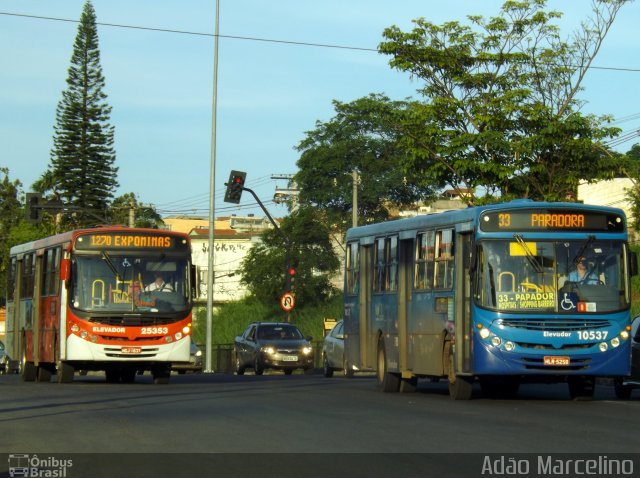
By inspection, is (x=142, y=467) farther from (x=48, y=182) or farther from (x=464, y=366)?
(x=48, y=182)

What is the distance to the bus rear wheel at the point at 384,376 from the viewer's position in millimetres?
23328

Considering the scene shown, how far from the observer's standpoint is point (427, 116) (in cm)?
3322

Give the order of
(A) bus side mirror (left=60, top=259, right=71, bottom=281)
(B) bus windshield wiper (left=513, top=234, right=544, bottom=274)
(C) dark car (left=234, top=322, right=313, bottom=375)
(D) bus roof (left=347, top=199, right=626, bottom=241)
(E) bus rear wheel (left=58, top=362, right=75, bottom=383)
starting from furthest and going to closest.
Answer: (C) dark car (left=234, top=322, right=313, bottom=375), (E) bus rear wheel (left=58, top=362, right=75, bottom=383), (A) bus side mirror (left=60, top=259, right=71, bottom=281), (D) bus roof (left=347, top=199, right=626, bottom=241), (B) bus windshield wiper (left=513, top=234, right=544, bottom=274)

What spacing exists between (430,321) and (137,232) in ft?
26.3

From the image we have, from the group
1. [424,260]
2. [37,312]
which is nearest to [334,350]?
[37,312]

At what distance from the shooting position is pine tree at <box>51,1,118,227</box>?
69.8 m

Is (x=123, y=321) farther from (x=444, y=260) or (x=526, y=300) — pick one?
(x=526, y=300)

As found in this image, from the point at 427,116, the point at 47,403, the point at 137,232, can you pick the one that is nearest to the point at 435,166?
the point at 427,116

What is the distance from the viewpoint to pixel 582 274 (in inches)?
768

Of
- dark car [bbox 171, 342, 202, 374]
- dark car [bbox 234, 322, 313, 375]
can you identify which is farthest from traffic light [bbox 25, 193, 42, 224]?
dark car [bbox 234, 322, 313, 375]

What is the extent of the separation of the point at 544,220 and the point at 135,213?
62.6 m

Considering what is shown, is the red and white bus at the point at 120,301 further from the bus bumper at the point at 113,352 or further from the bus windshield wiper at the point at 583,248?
the bus windshield wiper at the point at 583,248

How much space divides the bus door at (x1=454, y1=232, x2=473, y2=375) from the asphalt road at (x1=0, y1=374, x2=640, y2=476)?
0.66 meters

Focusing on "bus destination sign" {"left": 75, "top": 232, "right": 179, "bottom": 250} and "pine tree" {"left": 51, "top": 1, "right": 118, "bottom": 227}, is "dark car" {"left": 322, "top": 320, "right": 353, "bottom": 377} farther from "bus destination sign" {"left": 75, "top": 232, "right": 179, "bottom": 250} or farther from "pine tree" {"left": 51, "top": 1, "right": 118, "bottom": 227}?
"pine tree" {"left": 51, "top": 1, "right": 118, "bottom": 227}
